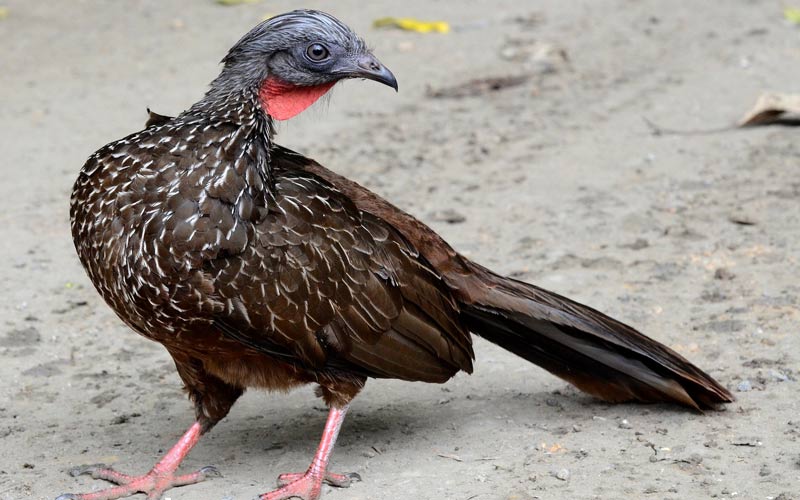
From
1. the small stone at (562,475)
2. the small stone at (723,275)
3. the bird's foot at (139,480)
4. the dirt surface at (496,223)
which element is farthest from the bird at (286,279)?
the small stone at (723,275)

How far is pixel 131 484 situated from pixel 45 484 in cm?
33

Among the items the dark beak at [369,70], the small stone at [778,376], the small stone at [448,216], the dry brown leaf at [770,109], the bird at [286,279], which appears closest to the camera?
the bird at [286,279]

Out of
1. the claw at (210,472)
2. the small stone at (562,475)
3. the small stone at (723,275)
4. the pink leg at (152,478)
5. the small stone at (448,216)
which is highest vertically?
Result: the small stone at (448,216)

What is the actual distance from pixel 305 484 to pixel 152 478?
62 cm

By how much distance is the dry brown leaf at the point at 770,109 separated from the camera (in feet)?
27.0

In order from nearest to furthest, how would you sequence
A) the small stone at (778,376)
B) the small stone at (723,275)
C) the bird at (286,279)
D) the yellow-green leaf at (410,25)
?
the bird at (286,279) → the small stone at (778,376) → the small stone at (723,275) → the yellow-green leaf at (410,25)

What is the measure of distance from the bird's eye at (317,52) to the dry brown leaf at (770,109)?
4669 mm

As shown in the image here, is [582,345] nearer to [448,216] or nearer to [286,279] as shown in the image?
[286,279]

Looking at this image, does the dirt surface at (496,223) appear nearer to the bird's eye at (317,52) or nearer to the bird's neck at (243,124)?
the bird's neck at (243,124)

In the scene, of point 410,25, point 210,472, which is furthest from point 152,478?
point 410,25

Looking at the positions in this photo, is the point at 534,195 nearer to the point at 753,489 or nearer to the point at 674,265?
the point at 674,265

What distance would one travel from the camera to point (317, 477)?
4.46 m

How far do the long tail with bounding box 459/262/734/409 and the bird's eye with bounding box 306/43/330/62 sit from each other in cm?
112

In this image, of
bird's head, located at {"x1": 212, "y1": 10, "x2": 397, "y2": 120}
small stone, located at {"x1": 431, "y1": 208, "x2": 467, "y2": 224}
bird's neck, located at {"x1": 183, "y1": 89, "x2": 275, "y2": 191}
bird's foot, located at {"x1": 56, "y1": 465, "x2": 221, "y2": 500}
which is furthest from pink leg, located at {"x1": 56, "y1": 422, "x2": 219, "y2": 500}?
small stone, located at {"x1": 431, "y1": 208, "x2": 467, "y2": 224}
